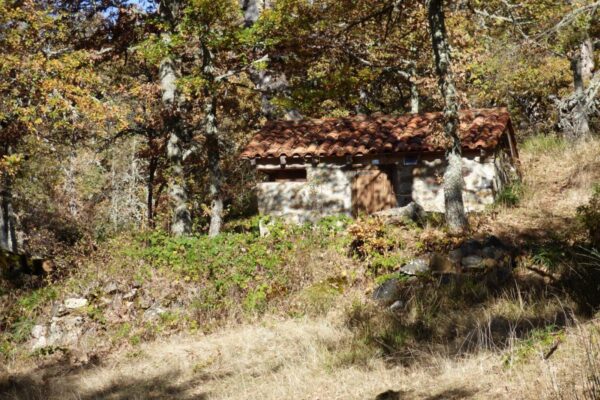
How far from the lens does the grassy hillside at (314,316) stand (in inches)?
238

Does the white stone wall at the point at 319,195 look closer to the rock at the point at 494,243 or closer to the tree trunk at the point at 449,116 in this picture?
the tree trunk at the point at 449,116

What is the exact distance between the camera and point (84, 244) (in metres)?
12.6

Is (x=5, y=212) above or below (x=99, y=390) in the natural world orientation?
above

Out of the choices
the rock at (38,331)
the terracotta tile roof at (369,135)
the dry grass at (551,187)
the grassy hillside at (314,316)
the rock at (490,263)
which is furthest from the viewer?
the terracotta tile roof at (369,135)

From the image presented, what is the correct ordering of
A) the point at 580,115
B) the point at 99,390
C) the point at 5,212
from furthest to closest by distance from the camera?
the point at 5,212 → the point at 580,115 → the point at 99,390

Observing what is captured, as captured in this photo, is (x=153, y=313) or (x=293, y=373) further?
(x=153, y=313)

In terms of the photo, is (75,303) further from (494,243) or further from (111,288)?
(494,243)

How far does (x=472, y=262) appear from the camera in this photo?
10.2 m

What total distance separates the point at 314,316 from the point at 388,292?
4.57 feet

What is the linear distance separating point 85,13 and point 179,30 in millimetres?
5136

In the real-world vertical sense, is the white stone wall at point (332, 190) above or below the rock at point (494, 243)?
above

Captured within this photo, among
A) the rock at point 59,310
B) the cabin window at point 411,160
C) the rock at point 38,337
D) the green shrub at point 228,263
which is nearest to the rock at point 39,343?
the rock at point 38,337

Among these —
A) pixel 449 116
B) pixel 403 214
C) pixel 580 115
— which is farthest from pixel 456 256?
pixel 580 115

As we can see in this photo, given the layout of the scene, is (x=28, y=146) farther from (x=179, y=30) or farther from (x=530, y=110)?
(x=530, y=110)
